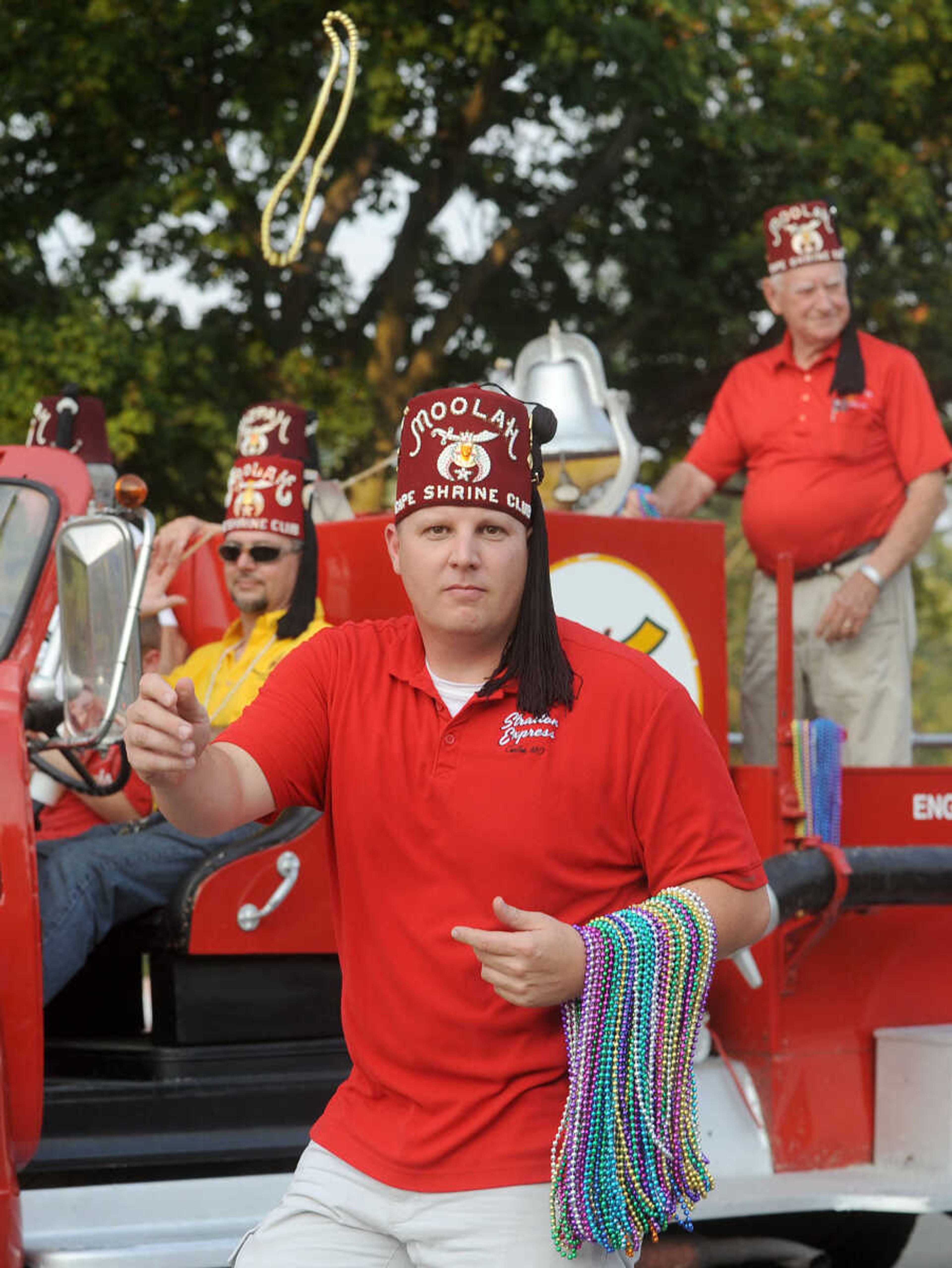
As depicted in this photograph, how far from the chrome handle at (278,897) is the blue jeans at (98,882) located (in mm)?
152

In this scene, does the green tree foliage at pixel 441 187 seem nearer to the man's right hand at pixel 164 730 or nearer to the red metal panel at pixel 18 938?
the red metal panel at pixel 18 938

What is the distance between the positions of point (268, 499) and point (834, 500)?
175cm

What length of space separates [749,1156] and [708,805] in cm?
227

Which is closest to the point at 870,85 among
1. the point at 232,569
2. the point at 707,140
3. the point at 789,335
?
the point at 707,140

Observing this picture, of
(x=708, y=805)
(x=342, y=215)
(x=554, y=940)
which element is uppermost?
(x=342, y=215)

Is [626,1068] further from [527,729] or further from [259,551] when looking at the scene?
[259,551]

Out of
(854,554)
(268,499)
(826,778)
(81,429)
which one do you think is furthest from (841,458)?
(81,429)

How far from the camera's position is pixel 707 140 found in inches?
569

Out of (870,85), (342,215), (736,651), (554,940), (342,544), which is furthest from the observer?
(736,651)

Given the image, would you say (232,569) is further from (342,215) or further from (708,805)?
(342,215)

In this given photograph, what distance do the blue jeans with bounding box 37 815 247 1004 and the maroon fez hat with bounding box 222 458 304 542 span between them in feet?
2.68

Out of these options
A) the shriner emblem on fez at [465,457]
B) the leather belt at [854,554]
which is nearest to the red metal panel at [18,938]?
the shriner emblem on fez at [465,457]

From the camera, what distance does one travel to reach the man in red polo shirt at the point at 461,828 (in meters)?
2.37

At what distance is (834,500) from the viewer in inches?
219
